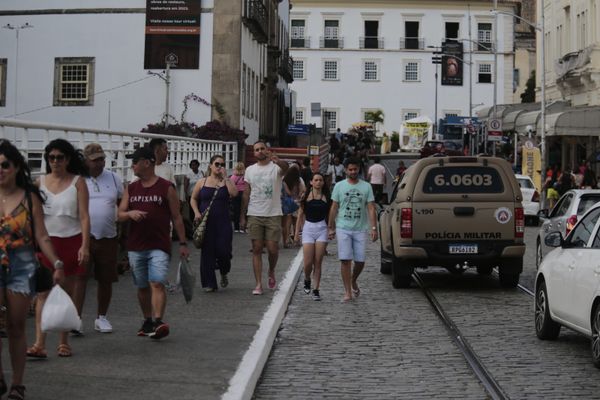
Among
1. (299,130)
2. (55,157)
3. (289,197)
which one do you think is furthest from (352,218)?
(299,130)

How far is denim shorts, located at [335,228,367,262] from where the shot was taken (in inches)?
570

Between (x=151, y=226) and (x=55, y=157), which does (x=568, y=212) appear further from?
(x=55, y=157)

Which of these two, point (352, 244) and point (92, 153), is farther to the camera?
point (352, 244)

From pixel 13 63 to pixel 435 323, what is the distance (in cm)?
2899

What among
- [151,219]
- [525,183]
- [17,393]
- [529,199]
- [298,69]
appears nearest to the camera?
[17,393]

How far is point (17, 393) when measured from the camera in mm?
7305

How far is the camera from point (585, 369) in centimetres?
980

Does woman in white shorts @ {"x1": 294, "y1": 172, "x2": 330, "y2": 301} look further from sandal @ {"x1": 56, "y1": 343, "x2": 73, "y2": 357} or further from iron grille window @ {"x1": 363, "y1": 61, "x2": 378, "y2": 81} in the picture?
iron grille window @ {"x1": 363, "y1": 61, "x2": 378, "y2": 81}

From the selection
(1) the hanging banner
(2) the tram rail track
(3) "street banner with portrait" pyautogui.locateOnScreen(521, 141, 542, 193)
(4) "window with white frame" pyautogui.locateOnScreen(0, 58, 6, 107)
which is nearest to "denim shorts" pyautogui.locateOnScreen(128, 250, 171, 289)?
(2) the tram rail track

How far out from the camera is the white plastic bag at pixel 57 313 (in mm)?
7727

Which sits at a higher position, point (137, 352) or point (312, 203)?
point (312, 203)

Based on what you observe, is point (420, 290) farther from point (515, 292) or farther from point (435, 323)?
point (435, 323)

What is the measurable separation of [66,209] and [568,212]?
12.1 m

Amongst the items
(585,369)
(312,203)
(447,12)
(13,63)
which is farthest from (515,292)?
(447,12)
